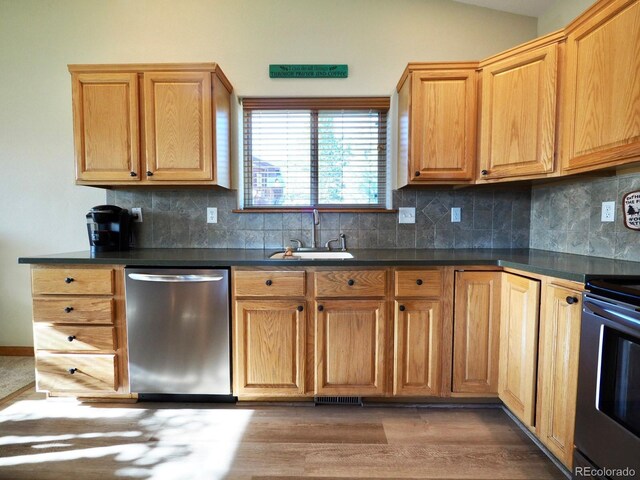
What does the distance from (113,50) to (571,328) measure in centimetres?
341

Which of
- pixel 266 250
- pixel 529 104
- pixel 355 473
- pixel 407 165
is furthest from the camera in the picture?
pixel 266 250

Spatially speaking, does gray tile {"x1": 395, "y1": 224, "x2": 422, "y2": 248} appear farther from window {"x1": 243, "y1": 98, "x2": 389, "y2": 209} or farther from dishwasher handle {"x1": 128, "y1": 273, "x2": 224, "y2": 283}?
dishwasher handle {"x1": 128, "y1": 273, "x2": 224, "y2": 283}

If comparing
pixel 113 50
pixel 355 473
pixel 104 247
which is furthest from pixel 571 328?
pixel 113 50

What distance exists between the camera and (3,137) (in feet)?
7.86

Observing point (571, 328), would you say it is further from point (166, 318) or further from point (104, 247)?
point (104, 247)

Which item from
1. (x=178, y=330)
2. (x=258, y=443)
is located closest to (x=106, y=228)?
(x=178, y=330)

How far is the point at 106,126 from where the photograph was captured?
1968 mm

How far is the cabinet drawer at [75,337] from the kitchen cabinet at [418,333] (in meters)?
1.72

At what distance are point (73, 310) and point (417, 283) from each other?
2.05 m

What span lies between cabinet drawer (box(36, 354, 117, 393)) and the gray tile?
2072mm

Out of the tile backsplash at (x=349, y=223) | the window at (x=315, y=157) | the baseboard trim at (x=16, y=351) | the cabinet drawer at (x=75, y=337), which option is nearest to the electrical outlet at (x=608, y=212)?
the tile backsplash at (x=349, y=223)

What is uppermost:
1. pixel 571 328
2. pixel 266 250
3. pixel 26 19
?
pixel 26 19

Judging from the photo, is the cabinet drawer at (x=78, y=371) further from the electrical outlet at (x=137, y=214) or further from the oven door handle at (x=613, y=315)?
the oven door handle at (x=613, y=315)

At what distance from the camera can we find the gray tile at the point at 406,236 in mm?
2324
